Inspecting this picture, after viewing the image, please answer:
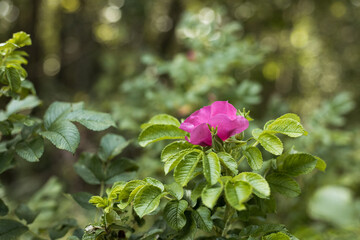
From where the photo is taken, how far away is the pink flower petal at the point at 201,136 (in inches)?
25.7

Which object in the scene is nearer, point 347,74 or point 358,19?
point 358,19

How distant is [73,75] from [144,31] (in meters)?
0.92

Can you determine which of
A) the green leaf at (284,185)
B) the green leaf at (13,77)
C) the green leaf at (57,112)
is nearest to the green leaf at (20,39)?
the green leaf at (13,77)

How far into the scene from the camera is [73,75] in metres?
3.72

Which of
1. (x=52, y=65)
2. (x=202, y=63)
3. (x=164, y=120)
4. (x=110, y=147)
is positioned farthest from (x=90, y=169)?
(x=52, y=65)

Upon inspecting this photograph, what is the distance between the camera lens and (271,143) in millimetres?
669

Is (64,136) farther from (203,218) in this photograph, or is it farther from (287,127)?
(287,127)

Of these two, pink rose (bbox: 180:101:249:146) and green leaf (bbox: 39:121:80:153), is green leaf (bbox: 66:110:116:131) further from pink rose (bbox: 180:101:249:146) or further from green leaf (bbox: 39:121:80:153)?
pink rose (bbox: 180:101:249:146)

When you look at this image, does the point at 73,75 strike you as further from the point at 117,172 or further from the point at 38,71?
the point at 117,172

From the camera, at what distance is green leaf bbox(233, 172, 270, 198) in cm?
58

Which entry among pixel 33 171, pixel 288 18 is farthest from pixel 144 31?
pixel 33 171

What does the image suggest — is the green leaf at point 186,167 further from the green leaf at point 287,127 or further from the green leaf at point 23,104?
the green leaf at point 23,104

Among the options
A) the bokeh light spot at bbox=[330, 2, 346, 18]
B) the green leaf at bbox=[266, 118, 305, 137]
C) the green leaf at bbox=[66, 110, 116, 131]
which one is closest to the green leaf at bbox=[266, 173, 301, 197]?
the green leaf at bbox=[266, 118, 305, 137]

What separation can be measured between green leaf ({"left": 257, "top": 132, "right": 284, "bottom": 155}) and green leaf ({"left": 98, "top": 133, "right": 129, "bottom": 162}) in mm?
400
